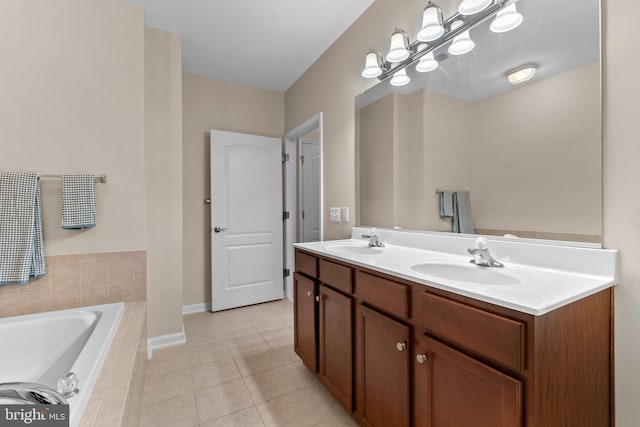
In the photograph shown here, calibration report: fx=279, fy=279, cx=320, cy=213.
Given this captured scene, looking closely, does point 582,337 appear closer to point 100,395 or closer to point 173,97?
point 100,395

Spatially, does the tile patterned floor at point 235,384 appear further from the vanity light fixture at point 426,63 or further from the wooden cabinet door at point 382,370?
the vanity light fixture at point 426,63

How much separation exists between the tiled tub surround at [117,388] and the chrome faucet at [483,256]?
141 centimetres

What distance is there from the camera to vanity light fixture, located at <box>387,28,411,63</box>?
1.68 metres

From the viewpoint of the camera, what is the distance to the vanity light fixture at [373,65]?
6.20 feet

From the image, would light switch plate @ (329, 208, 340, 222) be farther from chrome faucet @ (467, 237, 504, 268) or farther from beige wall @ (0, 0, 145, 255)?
beige wall @ (0, 0, 145, 255)

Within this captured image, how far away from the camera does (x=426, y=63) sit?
1.63m

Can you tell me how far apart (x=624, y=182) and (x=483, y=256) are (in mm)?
511

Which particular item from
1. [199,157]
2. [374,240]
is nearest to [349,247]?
[374,240]

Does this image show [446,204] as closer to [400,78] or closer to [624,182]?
[624,182]

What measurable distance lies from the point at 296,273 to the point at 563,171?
A: 1.55 meters

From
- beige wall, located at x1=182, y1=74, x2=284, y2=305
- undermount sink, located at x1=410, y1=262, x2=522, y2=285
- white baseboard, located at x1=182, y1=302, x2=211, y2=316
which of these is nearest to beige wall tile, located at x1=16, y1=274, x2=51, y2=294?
beige wall, located at x1=182, y1=74, x2=284, y2=305

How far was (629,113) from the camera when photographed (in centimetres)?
95

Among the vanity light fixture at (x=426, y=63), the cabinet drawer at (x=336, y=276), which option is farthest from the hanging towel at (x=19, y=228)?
the vanity light fixture at (x=426, y=63)

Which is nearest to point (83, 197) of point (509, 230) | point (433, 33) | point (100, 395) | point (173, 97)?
point (173, 97)
